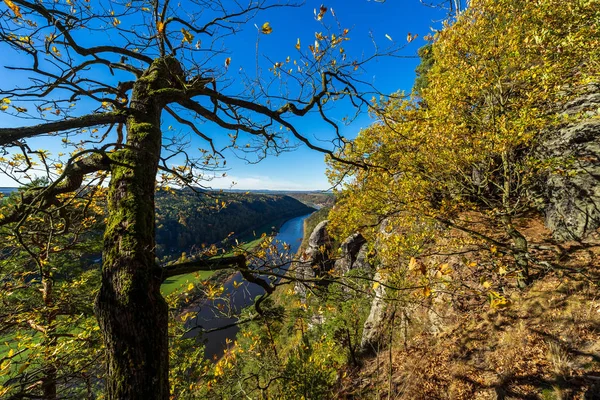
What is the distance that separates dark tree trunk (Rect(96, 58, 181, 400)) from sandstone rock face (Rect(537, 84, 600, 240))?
7948mm

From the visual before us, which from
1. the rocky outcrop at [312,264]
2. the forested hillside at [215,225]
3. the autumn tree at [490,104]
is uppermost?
the autumn tree at [490,104]

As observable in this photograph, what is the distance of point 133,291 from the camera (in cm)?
201

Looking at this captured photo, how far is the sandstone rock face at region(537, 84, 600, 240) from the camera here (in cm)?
577

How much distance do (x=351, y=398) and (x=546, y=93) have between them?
8978 millimetres

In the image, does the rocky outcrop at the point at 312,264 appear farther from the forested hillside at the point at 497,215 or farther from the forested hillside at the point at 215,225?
the forested hillside at the point at 215,225

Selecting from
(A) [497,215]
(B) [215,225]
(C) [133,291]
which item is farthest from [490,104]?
(B) [215,225]

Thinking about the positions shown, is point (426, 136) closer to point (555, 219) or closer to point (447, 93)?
point (447, 93)

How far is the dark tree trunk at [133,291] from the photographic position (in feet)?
6.16

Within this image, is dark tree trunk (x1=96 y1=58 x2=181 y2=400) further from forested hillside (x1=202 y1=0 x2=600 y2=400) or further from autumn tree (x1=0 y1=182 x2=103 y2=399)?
forested hillside (x1=202 y1=0 x2=600 y2=400)

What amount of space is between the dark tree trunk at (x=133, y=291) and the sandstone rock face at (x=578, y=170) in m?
7.95

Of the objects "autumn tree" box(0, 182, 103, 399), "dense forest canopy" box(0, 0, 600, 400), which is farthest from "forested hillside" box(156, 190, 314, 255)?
"dense forest canopy" box(0, 0, 600, 400)

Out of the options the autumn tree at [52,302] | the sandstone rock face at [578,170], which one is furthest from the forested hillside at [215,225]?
the sandstone rock face at [578,170]

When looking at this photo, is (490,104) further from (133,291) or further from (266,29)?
(133,291)

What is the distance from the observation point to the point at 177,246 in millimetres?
82938
